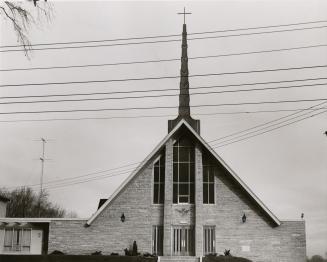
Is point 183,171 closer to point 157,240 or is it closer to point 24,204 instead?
point 157,240

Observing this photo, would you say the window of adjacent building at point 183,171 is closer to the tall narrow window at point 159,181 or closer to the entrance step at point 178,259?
the tall narrow window at point 159,181

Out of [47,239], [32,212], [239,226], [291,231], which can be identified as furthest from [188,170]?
[32,212]

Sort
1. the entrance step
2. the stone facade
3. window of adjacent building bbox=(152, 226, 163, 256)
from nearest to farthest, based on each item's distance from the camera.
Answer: the entrance step < the stone facade < window of adjacent building bbox=(152, 226, 163, 256)

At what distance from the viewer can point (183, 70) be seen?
4031 cm

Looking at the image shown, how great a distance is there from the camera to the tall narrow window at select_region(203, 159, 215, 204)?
30.3 meters

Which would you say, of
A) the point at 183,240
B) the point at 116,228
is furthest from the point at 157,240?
the point at 116,228

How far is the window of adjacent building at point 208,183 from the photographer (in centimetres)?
3033

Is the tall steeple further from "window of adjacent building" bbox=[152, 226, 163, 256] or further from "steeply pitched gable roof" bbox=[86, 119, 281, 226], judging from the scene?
"window of adjacent building" bbox=[152, 226, 163, 256]

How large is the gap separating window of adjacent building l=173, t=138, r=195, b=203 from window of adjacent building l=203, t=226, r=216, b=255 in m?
1.97

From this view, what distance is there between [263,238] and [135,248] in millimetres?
7521

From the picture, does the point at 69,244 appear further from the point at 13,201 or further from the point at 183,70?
the point at 13,201

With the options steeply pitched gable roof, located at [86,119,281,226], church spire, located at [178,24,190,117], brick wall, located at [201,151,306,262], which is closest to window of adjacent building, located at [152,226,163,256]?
brick wall, located at [201,151,306,262]

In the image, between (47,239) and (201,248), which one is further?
(47,239)

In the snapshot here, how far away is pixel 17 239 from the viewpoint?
31109mm
